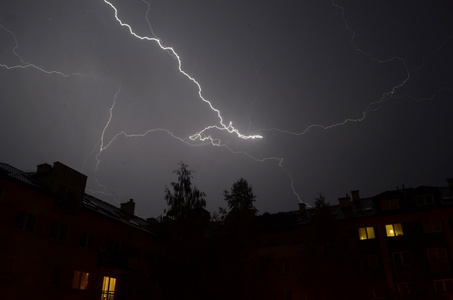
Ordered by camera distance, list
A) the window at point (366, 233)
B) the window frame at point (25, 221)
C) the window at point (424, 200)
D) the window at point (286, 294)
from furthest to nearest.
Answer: the window at point (286, 294) → the window at point (366, 233) → the window at point (424, 200) → the window frame at point (25, 221)

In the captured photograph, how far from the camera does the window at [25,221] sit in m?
20.9

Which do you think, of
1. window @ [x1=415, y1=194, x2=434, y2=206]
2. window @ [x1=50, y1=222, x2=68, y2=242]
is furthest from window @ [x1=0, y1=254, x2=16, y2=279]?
window @ [x1=415, y1=194, x2=434, y2=206]

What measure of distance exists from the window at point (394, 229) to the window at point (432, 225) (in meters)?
1.98

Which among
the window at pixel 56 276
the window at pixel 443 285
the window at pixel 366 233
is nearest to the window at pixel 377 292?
the window at pixel 443 285

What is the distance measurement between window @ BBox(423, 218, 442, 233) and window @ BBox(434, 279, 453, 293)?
4110mm

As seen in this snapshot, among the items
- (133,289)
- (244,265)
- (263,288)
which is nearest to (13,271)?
(133,289)

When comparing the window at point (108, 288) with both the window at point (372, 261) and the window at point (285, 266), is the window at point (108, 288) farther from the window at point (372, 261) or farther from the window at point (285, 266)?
the window at point (372, 261)

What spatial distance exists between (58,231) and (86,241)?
2717mm

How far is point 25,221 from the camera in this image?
2127cm

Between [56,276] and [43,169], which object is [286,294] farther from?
[43,169]

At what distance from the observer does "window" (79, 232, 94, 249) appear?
25422mm

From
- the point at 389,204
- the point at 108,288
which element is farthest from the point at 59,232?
the point at 389,204

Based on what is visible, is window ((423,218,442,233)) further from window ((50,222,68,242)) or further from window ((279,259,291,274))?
window ((50,222,68,242))

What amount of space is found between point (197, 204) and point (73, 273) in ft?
30.7
